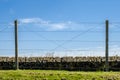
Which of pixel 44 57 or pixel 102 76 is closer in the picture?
pixel 102 76

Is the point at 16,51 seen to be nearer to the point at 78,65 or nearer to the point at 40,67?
the point at 40,67

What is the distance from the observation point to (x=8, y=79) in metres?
13.7

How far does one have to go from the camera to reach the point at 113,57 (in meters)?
17.5

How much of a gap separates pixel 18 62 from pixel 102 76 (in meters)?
4.86

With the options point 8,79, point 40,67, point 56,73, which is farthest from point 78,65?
point 8,79

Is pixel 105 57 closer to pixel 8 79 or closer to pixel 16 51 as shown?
pixel 16 51

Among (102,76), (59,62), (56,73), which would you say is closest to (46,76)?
(56,73)

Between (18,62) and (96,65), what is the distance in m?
3.24

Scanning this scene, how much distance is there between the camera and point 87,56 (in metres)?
17.8

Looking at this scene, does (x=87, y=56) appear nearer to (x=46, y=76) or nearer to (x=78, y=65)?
(x=78, y=65)

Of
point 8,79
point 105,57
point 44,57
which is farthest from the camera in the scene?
point 44,57

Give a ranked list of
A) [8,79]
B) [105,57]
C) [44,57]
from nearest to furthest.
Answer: [8,79], [105,57], [44,57]

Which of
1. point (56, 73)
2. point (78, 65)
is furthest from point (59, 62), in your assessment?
point (56, 73)

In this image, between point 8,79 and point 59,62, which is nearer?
point 8,79
